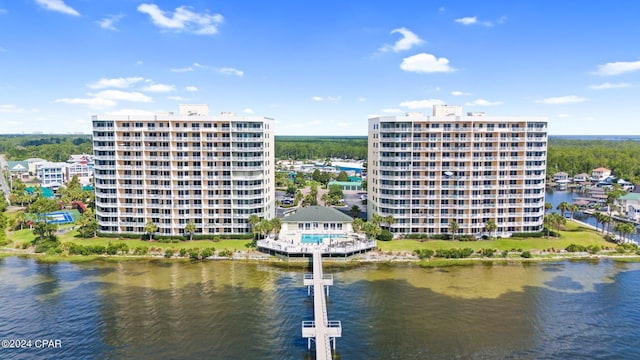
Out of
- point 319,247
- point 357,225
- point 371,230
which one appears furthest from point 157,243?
point 371,230

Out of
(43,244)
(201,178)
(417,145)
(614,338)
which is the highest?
(417,145)

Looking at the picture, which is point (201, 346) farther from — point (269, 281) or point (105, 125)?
point (105, 125)

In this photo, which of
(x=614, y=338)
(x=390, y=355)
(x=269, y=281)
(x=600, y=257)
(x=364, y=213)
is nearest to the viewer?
(x=390, y=355)

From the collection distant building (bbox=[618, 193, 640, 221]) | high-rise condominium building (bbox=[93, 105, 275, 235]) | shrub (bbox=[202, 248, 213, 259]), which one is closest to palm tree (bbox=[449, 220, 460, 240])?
high-rise condominium building (bbox=[93, 105, 275, 235])

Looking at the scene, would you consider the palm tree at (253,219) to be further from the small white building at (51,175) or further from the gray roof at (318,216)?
the small white building at (51,175)

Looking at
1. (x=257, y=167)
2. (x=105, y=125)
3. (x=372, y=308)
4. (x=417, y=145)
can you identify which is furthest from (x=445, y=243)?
(x=105, y=125)

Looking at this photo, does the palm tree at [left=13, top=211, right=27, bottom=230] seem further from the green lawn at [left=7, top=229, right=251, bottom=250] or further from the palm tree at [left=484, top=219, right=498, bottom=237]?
the palm tree at [left=484, top=219, right=498, bottom=237]

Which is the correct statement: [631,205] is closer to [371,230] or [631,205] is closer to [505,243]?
[505,243]

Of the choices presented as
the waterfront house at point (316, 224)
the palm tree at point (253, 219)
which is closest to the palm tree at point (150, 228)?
the palm tree at point (253, 219)
